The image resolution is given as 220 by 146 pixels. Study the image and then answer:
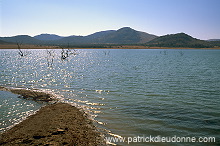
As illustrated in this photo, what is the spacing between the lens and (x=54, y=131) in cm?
823

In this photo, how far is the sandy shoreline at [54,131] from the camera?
7.37 meters

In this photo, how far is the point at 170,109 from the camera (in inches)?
488

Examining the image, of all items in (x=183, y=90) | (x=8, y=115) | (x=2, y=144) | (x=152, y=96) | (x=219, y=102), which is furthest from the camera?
(x=183, y=90)

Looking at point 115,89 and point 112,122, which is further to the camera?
point 115,89

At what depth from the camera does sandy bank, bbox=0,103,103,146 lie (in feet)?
24.2

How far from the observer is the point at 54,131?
8234 mm

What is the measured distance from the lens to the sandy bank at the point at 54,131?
736 centimetres

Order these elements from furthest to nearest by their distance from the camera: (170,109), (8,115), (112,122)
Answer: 1. (170,109)
2. (8,115)
3. (112,122)

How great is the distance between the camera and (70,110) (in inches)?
454

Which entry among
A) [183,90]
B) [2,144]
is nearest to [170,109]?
[183,90]

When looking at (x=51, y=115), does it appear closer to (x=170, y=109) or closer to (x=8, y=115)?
(x=8, y=115)

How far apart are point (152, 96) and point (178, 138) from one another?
733 centimetres

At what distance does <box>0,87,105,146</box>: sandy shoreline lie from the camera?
737 centimetres

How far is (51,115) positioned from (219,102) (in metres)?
13.3
